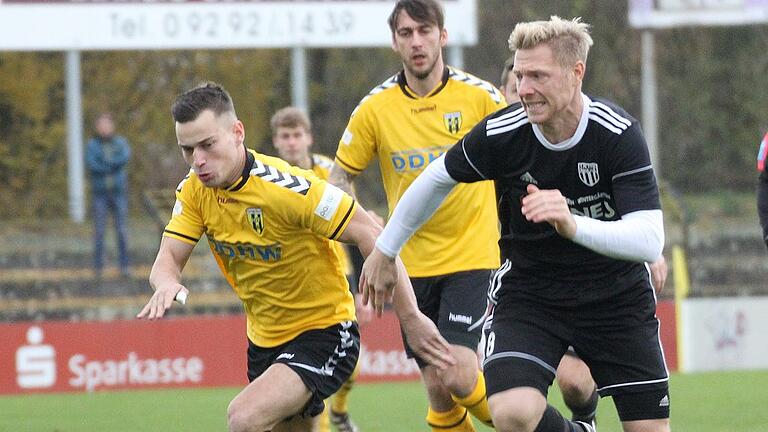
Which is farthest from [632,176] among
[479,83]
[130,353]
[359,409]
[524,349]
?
[130,353]

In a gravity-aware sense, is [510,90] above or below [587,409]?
above

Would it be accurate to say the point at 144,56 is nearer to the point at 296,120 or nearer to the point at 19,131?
the point at 19,131

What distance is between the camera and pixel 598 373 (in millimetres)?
5484

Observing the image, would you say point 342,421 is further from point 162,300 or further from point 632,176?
point 632,176

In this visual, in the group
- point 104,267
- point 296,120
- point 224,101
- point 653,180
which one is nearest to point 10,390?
point 104,267

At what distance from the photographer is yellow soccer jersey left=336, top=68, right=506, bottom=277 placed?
23.4 feet

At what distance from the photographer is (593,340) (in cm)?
543

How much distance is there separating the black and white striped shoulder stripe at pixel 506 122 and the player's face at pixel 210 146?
1.09 metres

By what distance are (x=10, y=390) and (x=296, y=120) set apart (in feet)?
17.9

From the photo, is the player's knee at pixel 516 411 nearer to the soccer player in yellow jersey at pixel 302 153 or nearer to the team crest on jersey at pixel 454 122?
the team crest on jersey at pixel 454 122

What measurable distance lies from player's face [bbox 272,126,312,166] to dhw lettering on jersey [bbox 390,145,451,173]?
2025mm

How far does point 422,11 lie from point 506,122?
182 cm

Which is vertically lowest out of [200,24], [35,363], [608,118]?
[35,363]

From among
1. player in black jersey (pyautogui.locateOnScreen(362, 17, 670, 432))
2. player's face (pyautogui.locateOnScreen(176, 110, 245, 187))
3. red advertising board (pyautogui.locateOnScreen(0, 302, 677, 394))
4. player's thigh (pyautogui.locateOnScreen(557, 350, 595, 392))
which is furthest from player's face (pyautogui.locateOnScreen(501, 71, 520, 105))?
red advertising board (pyautogui.locateOnScreen(0, 302, 677, 394))
